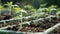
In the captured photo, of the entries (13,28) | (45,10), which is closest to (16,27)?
(13,28)

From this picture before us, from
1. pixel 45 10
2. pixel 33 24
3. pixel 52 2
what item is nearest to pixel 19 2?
pixel 52 2

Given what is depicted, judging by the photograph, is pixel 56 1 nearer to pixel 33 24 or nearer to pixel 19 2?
pixel 19 2

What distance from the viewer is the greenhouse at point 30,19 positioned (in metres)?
4.87

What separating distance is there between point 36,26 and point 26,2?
597 cm

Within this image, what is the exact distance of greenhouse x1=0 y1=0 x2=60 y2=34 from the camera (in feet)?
16.0

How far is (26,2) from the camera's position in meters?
11.3

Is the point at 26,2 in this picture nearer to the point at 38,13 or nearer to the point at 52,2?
the point at 52,2

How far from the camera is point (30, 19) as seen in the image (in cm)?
665

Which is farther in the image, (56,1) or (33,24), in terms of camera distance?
(56,1)

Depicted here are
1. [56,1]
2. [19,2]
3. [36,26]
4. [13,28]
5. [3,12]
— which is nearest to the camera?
[13,28]

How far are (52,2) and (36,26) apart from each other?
21.2 feet

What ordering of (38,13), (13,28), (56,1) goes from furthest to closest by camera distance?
1. (56,1)
2. (38,13)
3. (13,28)

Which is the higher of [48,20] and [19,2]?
[19,2]

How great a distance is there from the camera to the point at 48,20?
6.60 meters
